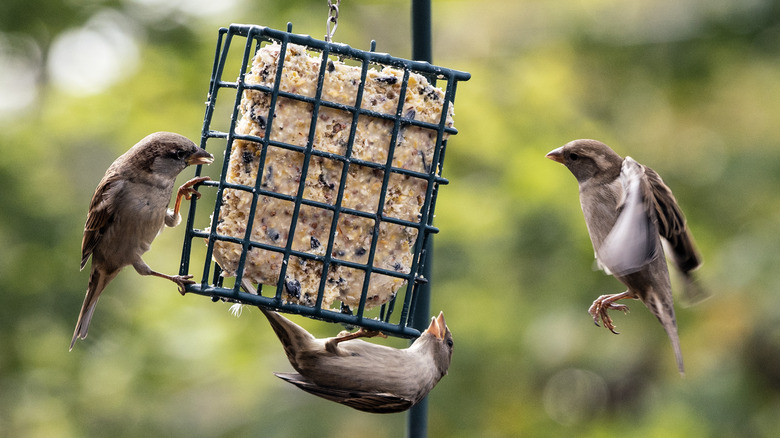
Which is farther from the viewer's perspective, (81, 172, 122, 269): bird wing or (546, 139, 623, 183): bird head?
(81, 172, 122, 269): bird wing

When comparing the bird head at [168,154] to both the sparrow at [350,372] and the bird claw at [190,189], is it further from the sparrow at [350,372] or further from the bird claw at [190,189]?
the sparrow at [350,372]

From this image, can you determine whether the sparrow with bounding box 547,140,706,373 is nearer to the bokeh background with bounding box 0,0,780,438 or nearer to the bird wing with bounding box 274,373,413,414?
the bird wing with bounding box 274,373,413,414

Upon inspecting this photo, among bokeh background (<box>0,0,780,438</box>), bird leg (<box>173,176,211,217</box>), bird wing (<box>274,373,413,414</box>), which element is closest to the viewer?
bird wing (<box>274,373,413,414</box>)

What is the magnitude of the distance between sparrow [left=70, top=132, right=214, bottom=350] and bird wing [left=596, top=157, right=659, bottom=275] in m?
1.90

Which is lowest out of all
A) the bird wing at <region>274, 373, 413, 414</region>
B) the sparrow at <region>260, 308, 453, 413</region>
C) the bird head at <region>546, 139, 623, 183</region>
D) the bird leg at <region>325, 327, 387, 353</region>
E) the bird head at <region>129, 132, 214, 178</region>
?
the bird wing at <region>274, 373, 413, 414</region>

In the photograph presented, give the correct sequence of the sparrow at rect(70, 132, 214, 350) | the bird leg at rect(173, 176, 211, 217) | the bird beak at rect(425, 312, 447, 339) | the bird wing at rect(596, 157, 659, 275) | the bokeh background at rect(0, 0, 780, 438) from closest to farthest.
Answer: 1. the bird wing at rect(596, 157, 659, 275)
2. the bird leg at rect(173, 176, 211, 217)
3. the sparrow at rect(70, 132, 214, 350)
4. the bird beak at rect(425, 312, 447, 339)
5. the bokeh background at rect(0, 0, 780, 438)

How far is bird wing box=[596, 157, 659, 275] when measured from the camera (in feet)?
11.4

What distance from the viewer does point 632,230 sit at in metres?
3.55

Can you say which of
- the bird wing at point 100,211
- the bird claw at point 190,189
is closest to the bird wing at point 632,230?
the bird claw at point 190,189

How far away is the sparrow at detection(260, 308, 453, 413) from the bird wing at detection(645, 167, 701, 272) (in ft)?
4.28

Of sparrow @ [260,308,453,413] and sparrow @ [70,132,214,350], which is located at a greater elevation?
sparrow @ [70,132,214,350]

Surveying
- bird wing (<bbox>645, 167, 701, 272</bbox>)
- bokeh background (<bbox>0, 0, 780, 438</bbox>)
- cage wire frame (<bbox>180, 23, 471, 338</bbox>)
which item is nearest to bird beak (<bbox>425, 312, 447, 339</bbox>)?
cage wire frame (<bbox>180, 23, 471, 338</bbox>)

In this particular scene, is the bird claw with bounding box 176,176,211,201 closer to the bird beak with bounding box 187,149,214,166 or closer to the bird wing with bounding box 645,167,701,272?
the bird beak with bounding box 187,149,214,166

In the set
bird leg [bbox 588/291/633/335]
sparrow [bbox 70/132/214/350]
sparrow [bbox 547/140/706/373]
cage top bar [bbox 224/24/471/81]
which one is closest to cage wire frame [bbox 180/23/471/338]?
cage top bar [bbox 224/24/471/81]
